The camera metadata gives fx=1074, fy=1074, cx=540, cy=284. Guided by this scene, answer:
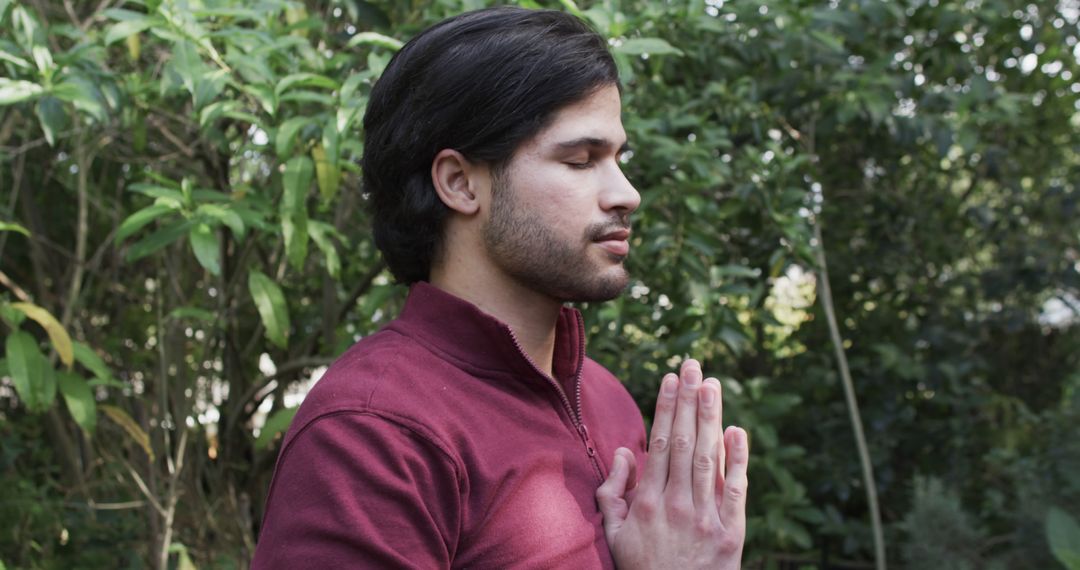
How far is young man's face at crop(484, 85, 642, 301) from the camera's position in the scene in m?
1.53

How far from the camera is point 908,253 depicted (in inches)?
173

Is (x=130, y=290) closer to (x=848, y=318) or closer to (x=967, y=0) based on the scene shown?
(x=848, y=318)

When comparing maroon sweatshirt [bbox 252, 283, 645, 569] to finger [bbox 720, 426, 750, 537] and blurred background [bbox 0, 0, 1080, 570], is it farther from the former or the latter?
blurred background [bbox 0, 0, 1080, 570]

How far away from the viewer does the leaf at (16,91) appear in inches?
85.3

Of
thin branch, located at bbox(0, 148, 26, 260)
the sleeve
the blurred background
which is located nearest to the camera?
the sleeve

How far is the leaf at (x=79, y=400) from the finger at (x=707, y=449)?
158cm

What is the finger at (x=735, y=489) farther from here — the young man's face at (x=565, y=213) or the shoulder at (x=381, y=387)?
the shoulder at (x=381, y=387)

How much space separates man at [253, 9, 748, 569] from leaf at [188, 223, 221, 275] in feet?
2.06

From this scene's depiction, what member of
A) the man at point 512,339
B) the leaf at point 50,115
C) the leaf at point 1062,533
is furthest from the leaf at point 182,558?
the leaf at point 1062,533

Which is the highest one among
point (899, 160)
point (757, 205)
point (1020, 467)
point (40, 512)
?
point (757, 205)

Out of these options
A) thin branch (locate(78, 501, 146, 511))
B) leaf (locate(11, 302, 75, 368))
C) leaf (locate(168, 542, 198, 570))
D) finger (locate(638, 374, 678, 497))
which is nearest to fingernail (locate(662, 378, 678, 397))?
finger (locate(638, 374, 678, 497))

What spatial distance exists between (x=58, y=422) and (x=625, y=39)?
232cm

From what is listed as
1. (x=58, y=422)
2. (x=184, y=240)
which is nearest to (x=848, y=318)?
(x=184, y=240)

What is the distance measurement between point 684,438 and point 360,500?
47 centimetres
